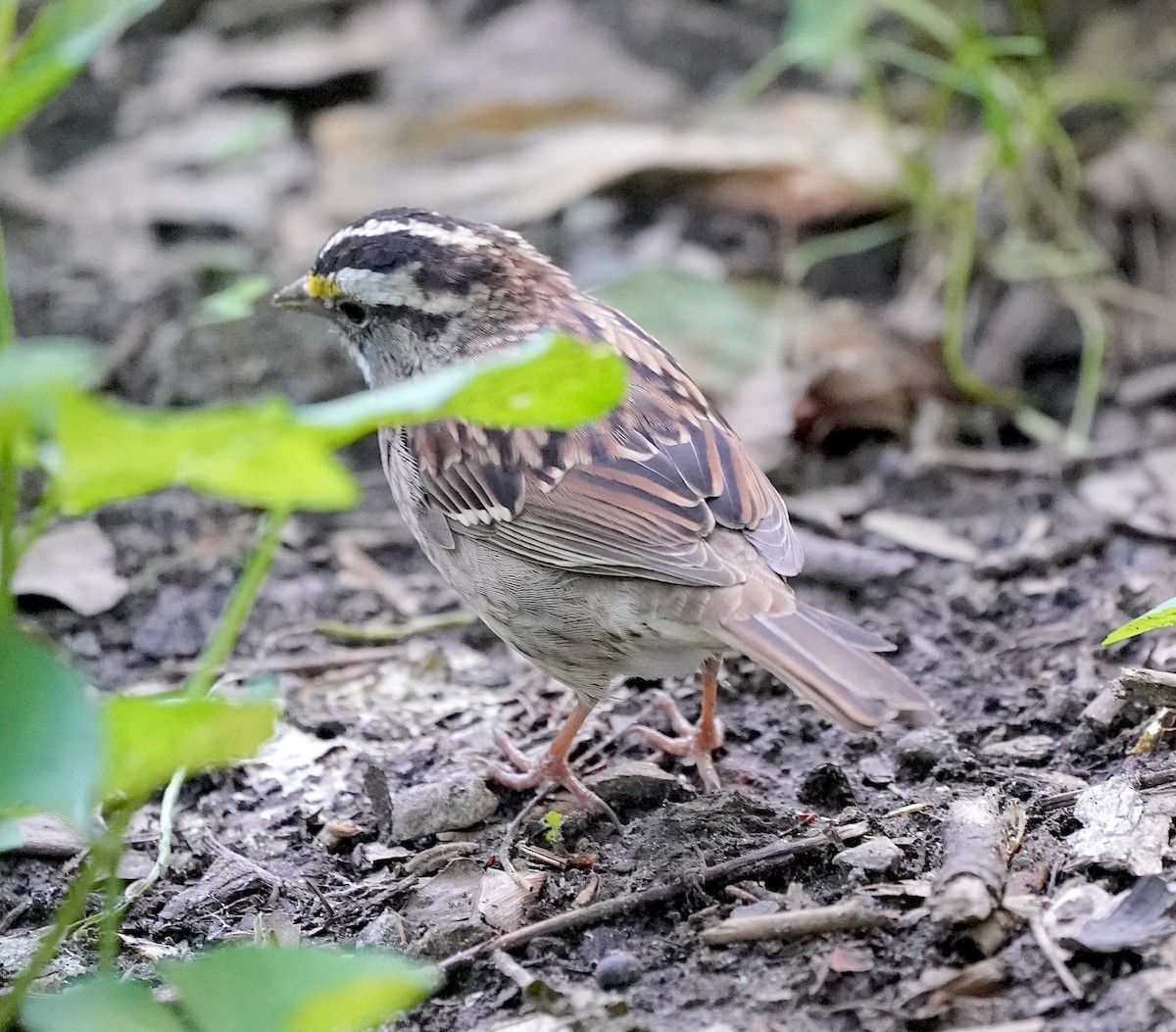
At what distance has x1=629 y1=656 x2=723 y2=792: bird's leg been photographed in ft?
12.8

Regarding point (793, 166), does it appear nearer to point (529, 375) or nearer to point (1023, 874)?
point (1023, 874)

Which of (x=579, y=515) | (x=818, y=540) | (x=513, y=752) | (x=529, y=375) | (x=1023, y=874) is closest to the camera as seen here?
(x=529, y=375)

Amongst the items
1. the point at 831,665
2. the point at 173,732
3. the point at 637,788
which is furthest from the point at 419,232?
the point at 173,732

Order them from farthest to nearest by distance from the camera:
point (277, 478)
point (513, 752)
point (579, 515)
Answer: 1. point (513, 752)
2. point (579, 515)
3. point (277, 478)

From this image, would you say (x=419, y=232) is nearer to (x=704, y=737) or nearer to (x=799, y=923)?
(x=704, y=737)

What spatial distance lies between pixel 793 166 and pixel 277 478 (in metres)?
5.46

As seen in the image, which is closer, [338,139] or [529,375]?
[529,375]

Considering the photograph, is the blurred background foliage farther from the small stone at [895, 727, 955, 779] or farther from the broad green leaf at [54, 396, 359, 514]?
the broad green leaf at [54, 396, 359, 514]

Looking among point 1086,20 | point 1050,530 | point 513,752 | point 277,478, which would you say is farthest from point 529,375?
point 1086,20

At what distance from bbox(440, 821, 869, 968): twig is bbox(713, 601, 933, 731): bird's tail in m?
0.34

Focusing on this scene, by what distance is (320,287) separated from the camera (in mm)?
4457

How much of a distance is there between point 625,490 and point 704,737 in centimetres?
73

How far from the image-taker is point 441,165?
7.19m

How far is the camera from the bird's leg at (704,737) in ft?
12.8
